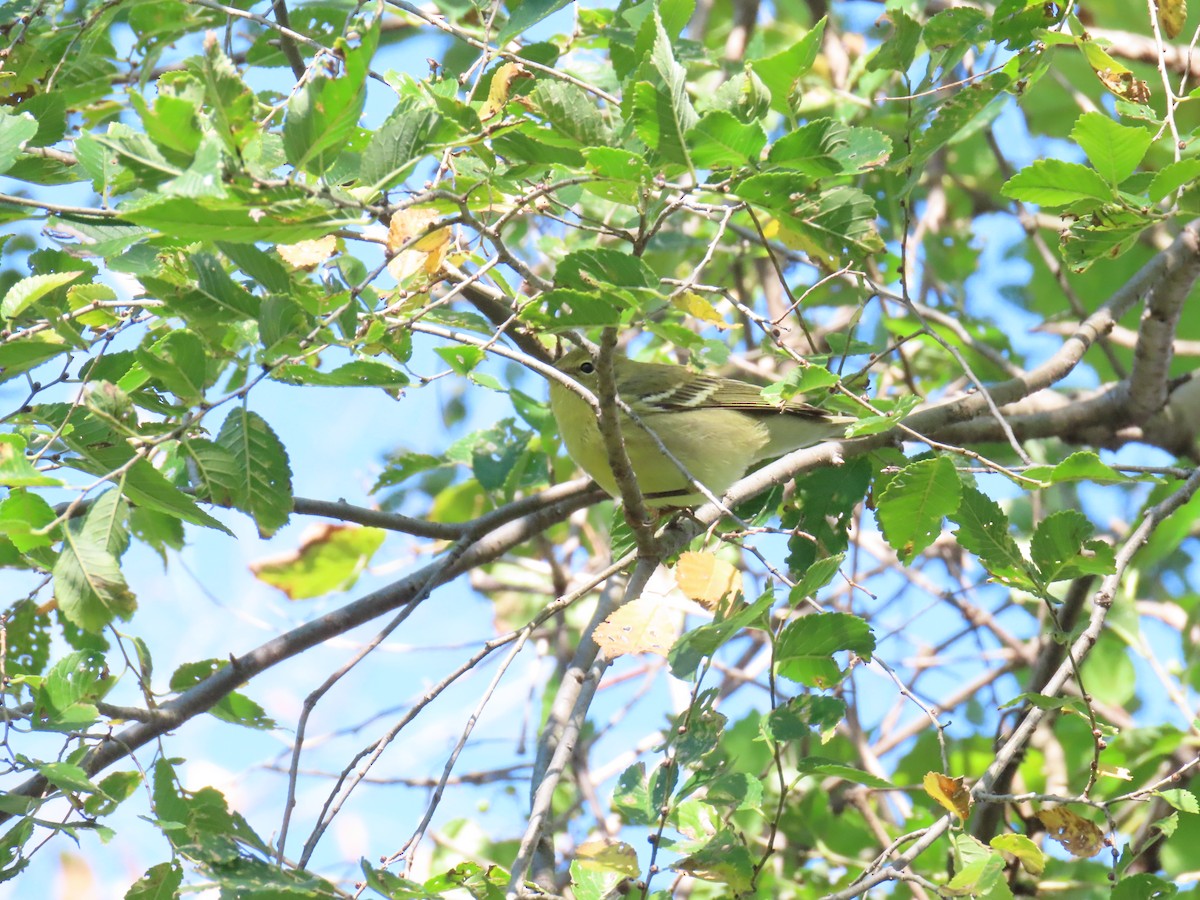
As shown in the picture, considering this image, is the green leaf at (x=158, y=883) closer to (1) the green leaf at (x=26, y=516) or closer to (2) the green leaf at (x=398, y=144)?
(1) the green leaf at (x=26, y=516)

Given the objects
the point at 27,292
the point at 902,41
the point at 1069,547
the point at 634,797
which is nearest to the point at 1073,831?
the point at 1069,547

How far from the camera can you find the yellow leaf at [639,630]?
2146mm

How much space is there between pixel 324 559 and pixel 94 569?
2.74 metres

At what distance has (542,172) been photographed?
2.32 meters

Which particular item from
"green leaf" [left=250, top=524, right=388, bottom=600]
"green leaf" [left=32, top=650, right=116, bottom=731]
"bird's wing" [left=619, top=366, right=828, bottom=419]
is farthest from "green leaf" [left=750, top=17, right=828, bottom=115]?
"green leaf" [left=250, top=524, right=388, bottom=600]

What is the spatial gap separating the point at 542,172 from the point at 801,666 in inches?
46.9

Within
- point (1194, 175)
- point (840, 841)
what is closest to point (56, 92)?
point (1194, 175)

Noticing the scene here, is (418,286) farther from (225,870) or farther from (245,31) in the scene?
(245,31)

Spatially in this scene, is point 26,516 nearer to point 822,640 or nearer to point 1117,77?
point 822,640

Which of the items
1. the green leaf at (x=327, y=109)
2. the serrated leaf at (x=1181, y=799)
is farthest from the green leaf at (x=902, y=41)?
the serrated leaf at (x=1181, y=799)

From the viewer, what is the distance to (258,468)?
7.87 feet

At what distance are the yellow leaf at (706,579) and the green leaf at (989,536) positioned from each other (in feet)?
1.93

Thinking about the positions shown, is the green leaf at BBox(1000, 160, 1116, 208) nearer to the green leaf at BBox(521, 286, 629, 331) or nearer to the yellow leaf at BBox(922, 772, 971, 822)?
the green leaf at BBox(521, 286, 629, 331)

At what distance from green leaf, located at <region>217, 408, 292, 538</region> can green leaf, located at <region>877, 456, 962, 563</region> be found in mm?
1302
